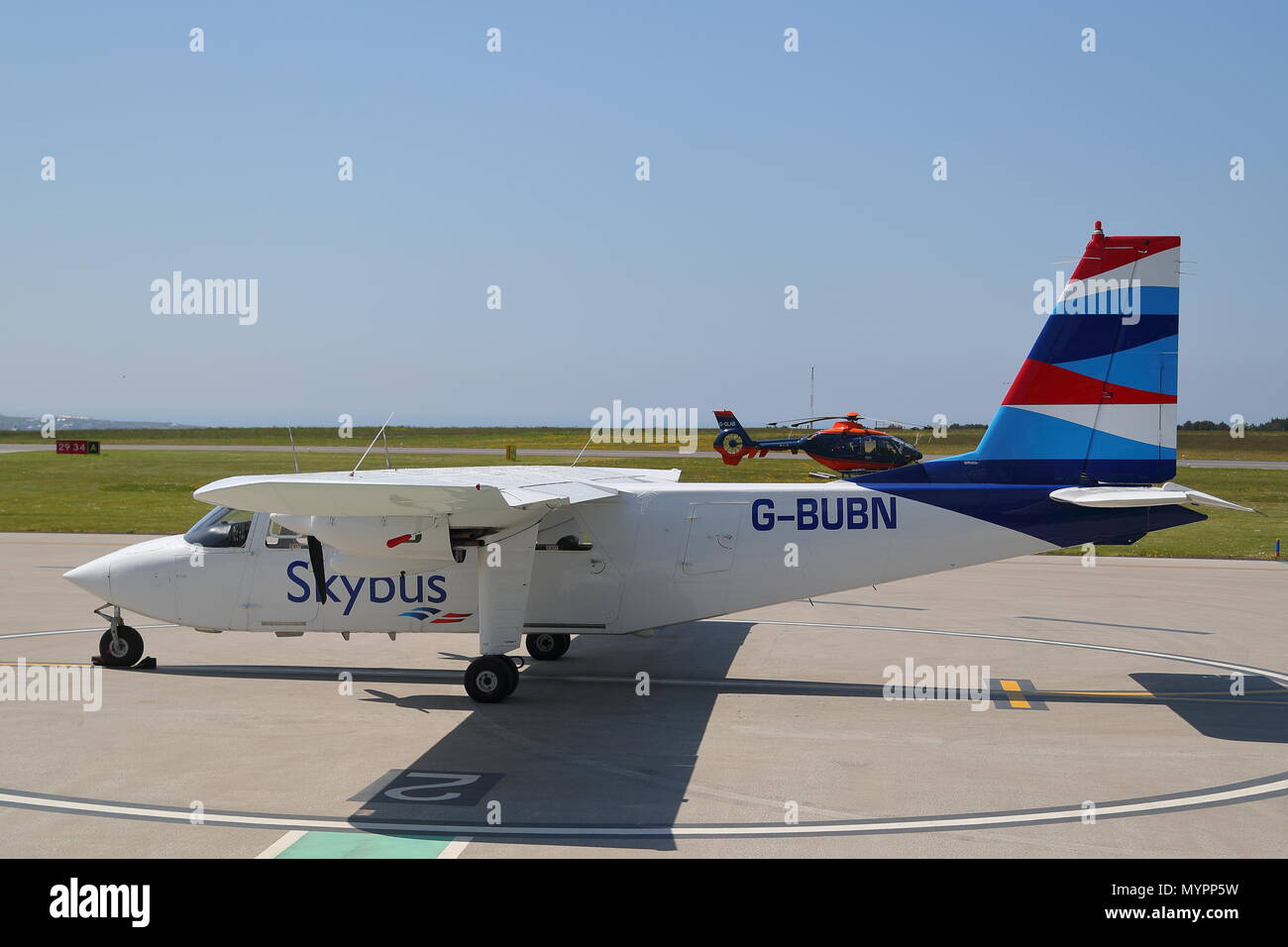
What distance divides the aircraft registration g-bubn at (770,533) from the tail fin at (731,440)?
120 feet

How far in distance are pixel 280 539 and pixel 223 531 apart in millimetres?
951

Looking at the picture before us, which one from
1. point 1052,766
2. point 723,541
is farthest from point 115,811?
point 1052,766

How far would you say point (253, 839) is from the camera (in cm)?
860

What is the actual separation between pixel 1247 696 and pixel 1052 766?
4.97 m

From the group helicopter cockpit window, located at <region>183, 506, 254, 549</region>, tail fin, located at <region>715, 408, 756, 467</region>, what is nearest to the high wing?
helicopter cockpit window, located at <region>183, 506, 254, 549</region>

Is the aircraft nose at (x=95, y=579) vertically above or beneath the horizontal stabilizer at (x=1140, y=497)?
beneath

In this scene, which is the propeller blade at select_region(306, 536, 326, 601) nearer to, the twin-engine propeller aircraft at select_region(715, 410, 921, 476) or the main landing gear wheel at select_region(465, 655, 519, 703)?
the main landing gear wheel at select_region(465, 655, 519, 703)

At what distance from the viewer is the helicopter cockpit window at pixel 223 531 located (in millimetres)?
14453

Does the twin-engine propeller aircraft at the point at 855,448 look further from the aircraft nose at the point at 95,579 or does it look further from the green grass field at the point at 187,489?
the aircraft nose at the point at 95,579

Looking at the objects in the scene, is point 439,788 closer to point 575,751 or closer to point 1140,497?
point 575,751

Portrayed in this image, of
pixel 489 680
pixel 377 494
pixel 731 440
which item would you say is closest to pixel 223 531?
pixel 489 680

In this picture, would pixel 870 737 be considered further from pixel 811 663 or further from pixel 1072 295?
pixel 1072 295

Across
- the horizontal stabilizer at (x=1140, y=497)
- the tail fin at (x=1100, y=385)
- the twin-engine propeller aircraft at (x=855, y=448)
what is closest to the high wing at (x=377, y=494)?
the tail fin at (x=1100, y=385)

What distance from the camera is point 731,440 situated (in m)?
51.4
